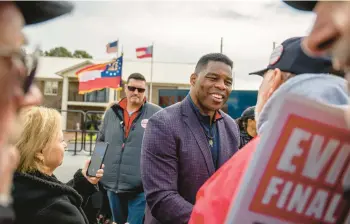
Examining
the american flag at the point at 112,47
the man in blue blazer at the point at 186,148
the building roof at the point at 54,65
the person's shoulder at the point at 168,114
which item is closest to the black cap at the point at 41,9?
the man in blue blazer at the point at 186,148

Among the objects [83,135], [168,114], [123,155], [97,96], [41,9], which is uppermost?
[41,9]

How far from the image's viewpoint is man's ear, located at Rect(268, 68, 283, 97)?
146 cm

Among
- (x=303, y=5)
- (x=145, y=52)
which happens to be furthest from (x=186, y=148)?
(x=145, y=52)

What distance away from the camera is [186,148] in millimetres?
2570

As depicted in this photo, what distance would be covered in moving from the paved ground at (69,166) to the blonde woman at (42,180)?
6.02 meters

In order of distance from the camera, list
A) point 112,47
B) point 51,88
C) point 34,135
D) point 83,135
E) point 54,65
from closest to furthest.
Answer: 1. point 34,135
2. point 83,135
3. point 112,47
4. point 51,88
5. point 54,65

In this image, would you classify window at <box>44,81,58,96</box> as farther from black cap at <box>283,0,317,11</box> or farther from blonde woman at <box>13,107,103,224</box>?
black cap at <box>283,0,317,11</box>

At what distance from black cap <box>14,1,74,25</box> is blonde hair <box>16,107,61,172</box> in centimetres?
146

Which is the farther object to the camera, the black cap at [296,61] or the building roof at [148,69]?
the building roof at [148,69]

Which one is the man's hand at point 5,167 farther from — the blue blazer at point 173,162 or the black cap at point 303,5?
the blue blazer at point 173,162

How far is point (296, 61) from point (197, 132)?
4.11ft

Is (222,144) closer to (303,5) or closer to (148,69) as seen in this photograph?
(303,5)

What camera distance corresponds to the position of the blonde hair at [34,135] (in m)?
2.35

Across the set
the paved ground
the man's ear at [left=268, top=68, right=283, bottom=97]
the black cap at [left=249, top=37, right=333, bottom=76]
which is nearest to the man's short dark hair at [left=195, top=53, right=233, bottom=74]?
the black cap at [left=249, top=37, right=333, bottom=76]
